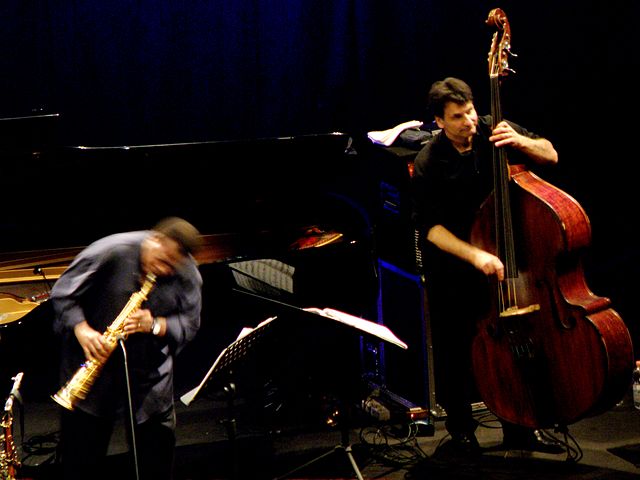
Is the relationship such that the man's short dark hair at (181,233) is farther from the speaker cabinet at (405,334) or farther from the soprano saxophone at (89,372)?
the speaker cabinet at (405,334)

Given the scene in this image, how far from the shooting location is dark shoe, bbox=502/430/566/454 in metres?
4.86

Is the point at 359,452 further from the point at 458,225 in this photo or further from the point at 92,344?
the point at 92,344

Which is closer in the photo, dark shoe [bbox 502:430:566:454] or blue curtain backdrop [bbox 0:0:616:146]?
dark shoe [bbox 502:430:566:454]

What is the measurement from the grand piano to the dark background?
92cm

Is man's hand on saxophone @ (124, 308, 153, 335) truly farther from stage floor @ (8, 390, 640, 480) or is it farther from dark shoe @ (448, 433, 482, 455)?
dark shoe @ (448, 433, 482, 455)

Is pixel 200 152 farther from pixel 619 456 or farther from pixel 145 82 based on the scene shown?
pixel 619 456

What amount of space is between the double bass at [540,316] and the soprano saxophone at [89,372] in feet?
5.44

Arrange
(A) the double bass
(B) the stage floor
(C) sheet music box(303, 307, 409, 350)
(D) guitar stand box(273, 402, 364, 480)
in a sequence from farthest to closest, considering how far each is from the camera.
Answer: (B) the stage floor → (D) guitar stand box(273, 402, 364, 480) → (A) the double bass → (C) sheet music box(303, 307, 409, 350)

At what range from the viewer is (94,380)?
3.64 meters

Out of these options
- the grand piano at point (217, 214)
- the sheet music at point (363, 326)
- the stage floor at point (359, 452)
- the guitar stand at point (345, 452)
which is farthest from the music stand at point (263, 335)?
the grand piano at point (217, 214)

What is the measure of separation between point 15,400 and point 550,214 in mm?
2484

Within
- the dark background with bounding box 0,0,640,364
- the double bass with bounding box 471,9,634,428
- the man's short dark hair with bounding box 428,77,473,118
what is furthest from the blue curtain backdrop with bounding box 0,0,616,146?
the double bass with bounding box 471,9,634,428

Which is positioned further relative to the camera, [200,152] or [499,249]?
[200,152]

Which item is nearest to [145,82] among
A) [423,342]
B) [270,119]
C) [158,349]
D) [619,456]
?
[270,119]
